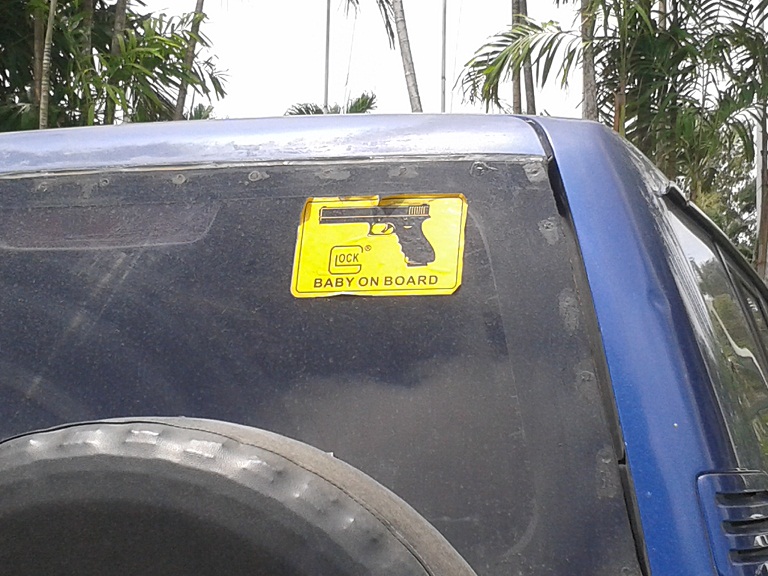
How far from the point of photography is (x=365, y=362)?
51.9 inches

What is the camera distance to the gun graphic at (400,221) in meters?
1.35

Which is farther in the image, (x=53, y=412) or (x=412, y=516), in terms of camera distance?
(x=53, y=412)

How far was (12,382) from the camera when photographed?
4.56 feet

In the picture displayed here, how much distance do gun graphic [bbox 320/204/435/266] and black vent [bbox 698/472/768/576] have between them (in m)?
0.50

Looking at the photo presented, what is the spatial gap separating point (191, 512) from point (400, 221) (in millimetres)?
553

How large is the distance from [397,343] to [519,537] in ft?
1.04

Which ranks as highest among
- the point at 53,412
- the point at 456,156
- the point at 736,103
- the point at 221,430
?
the point at 736,103

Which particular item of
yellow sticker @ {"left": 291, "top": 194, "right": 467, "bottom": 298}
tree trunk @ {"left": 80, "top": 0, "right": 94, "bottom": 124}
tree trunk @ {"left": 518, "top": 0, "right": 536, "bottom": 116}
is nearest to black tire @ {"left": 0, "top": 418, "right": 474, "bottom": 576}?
yellow sticker @ {"left": 291, "top": 194, "right": 467, "bottom": 298}

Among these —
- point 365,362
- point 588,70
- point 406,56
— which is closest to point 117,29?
point 406,56

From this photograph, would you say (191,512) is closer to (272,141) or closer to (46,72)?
(272,141)

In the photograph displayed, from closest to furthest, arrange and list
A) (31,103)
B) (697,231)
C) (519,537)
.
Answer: (519,537), (697,231), (31,103)

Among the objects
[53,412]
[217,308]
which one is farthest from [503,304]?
[53,412]

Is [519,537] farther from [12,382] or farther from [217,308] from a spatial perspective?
[12,382]

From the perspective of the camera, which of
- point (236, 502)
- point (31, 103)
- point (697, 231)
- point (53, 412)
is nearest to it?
Answer: point (236, 502)
